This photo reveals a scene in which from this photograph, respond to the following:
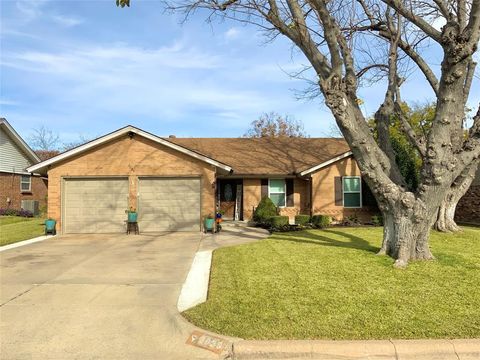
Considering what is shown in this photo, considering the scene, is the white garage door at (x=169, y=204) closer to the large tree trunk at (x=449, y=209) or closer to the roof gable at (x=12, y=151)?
the large tree trunk at (x=449, y=209)

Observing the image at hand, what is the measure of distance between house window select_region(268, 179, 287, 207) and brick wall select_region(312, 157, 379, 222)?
1847 millimetres

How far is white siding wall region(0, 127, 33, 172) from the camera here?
27.3 m

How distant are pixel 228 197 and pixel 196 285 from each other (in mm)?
14678

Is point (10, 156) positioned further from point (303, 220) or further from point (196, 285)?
point (196, 285)

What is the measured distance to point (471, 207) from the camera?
19.9 m

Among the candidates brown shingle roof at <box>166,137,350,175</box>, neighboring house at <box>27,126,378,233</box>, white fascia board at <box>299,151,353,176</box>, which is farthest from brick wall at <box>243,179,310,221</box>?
neighboring house at <box>27,126,378,233</box>

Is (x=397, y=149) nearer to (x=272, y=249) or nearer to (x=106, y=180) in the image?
(x=272, y=249)

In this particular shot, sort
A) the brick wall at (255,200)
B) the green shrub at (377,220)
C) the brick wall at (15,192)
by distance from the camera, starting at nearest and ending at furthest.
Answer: the green shrub at (377,220) → the brick wall at (255,200) → the brick wall at (15,192)

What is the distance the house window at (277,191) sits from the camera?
21.7m

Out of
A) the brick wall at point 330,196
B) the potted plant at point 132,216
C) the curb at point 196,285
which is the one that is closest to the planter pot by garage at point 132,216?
the potted plant at point 132,216

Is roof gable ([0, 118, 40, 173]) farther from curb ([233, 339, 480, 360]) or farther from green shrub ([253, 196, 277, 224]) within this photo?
curb ([233, 339, 480, 360])

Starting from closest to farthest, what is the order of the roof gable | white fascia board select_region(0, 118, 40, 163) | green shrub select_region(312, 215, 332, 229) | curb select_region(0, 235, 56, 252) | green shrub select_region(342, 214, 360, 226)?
curb select_region(0, 235, 56, 252) → green shrub select_region(312, 215, 332, 229) → green shrub select_region(342, 214, 360, 226) → white fascia board select_region(0, 118, 40, 163) → the roof gable

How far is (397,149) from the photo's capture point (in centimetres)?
1983

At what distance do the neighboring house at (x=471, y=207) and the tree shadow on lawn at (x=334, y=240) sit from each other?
8.08 m
